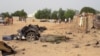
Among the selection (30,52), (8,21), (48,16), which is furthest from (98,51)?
(48,16)

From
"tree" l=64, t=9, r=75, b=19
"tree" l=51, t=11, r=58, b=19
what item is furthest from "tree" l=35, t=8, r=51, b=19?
"tree" l=64, t=9, r=75, b=19

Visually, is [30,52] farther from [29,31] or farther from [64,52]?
[29,31]

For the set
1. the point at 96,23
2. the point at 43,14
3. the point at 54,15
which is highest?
the point at 96,23

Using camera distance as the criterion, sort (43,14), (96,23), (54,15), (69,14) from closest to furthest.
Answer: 1. (96,23)
2. (69,14)
3. (54,15)
4. (43,14)

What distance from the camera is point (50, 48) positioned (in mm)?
14570

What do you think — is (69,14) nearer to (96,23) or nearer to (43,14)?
(43,14)

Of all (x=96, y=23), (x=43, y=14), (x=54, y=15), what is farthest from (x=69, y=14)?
(x=96, y=23)

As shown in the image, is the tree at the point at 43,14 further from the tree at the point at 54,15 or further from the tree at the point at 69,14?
A: the tree at the point at 69,14

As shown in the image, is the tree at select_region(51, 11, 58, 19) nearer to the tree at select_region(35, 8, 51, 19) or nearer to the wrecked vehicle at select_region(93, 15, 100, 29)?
the tree at select_region(35, 8, 51, 19)

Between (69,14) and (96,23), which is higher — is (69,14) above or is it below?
below

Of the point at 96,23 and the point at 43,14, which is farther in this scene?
the point at 43,14

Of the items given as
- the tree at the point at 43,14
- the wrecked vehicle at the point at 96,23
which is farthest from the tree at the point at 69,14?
the wrecked vehicle at the point at 96,23

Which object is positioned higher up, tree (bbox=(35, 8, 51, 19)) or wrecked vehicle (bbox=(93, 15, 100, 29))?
wrecked vehicle (bbox=(93, 15, 100, 29))

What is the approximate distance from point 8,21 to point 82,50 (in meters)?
37.2
